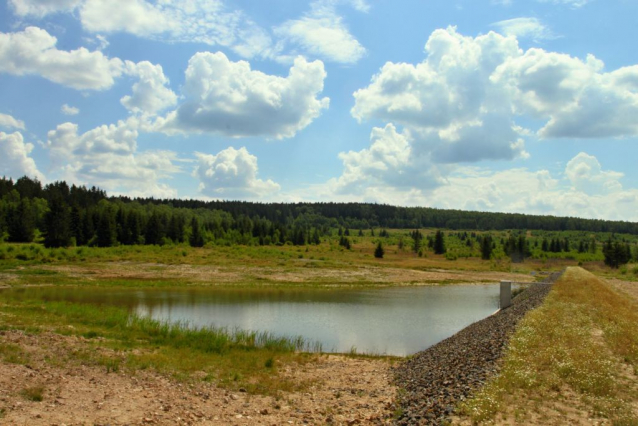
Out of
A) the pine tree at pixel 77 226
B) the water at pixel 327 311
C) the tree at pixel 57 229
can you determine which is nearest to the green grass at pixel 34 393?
the water at pixel 327 311

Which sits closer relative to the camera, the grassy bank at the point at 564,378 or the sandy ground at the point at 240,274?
the grassy bank at the point at 564,378

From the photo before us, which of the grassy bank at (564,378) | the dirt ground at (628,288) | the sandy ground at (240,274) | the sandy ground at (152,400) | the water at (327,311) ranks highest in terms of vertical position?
the grassy bank at (564,378)

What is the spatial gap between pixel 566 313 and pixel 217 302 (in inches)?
1129

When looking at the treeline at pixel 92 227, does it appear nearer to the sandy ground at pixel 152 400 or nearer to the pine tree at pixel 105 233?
the pine tree at pixel 105 233

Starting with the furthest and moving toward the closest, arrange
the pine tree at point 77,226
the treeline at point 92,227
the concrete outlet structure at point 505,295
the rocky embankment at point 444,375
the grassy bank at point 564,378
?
the pine tree at point 77,226 < the treeline at point 92,227 < the concrete outlet structure at point 505,295 < the rocky embankment at point 444,375 < the grassy bank at point 564,378

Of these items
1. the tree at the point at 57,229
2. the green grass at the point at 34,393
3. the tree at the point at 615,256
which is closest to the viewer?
the green grass at the point at 34,393

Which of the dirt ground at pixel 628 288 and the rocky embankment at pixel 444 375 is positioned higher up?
the rocky embankment at pixel 444 375

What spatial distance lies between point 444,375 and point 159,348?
1285cm

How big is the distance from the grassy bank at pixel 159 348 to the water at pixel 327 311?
3995 millimetres

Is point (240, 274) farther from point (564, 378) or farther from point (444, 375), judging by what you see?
point (564, 378)

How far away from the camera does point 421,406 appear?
13.5 m

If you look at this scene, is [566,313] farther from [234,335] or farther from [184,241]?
[184,241]

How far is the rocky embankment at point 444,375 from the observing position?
12.8m

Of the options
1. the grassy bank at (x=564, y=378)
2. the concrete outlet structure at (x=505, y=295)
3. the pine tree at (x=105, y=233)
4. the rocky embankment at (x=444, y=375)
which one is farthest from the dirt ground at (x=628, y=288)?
the pine tree at (x=105, y=233)
